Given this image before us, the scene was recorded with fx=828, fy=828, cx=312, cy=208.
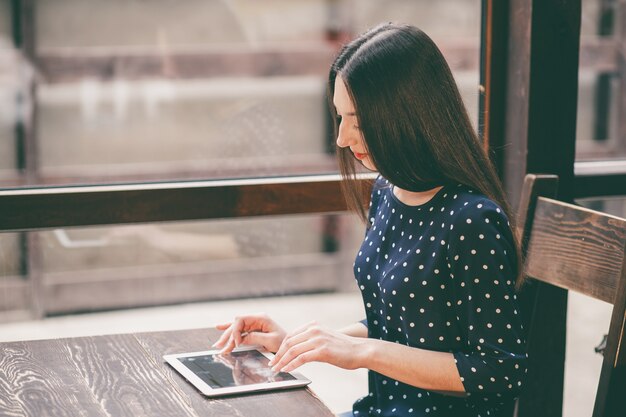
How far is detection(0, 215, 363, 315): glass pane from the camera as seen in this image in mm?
1985

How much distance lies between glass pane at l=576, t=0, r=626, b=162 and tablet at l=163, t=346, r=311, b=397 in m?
1.52

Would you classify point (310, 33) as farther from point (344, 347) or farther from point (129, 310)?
point (344, 347)

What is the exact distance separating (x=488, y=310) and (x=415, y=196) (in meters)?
0.28

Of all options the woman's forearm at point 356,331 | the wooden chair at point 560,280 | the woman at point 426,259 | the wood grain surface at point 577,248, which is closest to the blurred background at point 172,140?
the wooden chair at point 560,280

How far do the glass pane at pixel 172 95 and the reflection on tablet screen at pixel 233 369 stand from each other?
2.42 feet

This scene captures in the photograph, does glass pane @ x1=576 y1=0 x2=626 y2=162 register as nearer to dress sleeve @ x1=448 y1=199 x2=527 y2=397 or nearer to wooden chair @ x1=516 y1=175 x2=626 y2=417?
wooden chair @ x1=516 y1=175 x2=626 y2=417

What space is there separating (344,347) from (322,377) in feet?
4.27

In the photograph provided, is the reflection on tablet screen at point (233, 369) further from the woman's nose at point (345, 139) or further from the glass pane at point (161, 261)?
the glass pane at point (161, 261)

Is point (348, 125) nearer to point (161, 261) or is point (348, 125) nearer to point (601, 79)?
point (161, 261)

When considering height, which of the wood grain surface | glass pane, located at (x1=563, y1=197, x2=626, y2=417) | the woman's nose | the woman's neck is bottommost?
glass pane, located at (x1=563, y1=197, x2=626, y2=417)

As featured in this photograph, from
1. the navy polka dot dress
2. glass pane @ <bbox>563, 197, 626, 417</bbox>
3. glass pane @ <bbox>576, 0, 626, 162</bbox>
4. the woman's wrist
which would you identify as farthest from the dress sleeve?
glass pane @ <bbox>576, 0, 626, 162</bbox>

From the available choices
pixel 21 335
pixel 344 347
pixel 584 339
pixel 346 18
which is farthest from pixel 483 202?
pixel 346 18

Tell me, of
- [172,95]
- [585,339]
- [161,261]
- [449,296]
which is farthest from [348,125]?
[585,339]

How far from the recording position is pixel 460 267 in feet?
4.21
